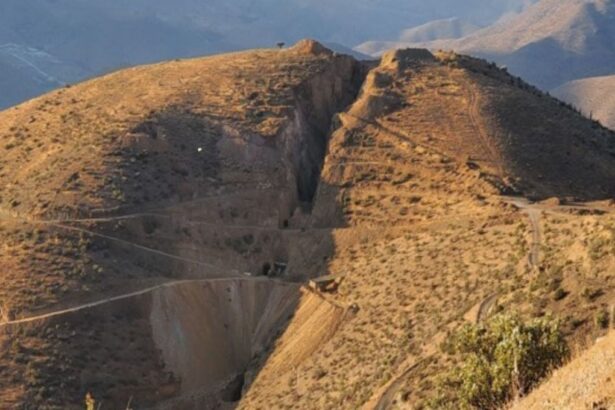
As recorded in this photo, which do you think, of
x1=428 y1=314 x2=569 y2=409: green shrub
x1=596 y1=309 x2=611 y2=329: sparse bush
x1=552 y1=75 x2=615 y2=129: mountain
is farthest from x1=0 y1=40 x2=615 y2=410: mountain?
x1=552 y1=75 x2=615 y2=129: mountain

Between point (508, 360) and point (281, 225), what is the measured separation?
104ft

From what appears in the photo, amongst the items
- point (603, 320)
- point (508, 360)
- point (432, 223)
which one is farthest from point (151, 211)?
point (508, 360)

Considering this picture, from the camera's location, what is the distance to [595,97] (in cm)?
18450

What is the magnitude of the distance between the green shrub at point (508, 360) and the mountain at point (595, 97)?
451 ft

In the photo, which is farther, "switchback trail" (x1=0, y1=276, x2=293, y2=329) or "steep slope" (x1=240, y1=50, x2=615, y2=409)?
"switchback trail" (x1=0, y1=276, x2=293, y2=329)

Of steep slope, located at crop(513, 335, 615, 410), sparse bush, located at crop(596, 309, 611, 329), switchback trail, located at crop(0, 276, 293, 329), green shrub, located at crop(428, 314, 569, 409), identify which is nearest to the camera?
steep slope, located at crop(513, 335, 615, 410)

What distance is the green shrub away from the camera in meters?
27.0

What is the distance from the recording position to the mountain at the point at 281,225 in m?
44.3

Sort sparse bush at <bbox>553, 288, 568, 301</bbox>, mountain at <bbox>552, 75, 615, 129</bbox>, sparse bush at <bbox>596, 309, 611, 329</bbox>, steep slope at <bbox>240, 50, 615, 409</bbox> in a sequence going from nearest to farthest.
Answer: sparse bush at <bbox>596, 309, 611, 329</bbox>, sparse bush at <bbox>553, 288, 568, 301</bbox>, steep slope at <bbox>240, 50, 615, 409</bbox>, mountain at <bbox>552, 75, 615, 129</bbox>

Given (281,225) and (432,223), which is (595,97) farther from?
(432,223)

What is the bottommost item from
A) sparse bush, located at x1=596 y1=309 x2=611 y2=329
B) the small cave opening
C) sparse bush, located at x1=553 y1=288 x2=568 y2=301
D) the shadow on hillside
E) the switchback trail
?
the small cave opening

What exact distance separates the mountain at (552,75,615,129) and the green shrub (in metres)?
137

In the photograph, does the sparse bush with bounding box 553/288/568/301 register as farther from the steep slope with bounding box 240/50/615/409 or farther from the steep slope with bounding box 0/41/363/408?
the steep slope with bounding box 0/41/363/408

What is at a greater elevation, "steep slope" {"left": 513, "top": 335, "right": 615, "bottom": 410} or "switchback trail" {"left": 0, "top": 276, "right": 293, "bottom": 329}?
"steep slope" {"left": 513, "top": 335, "right": 615, "bottom": 410}
